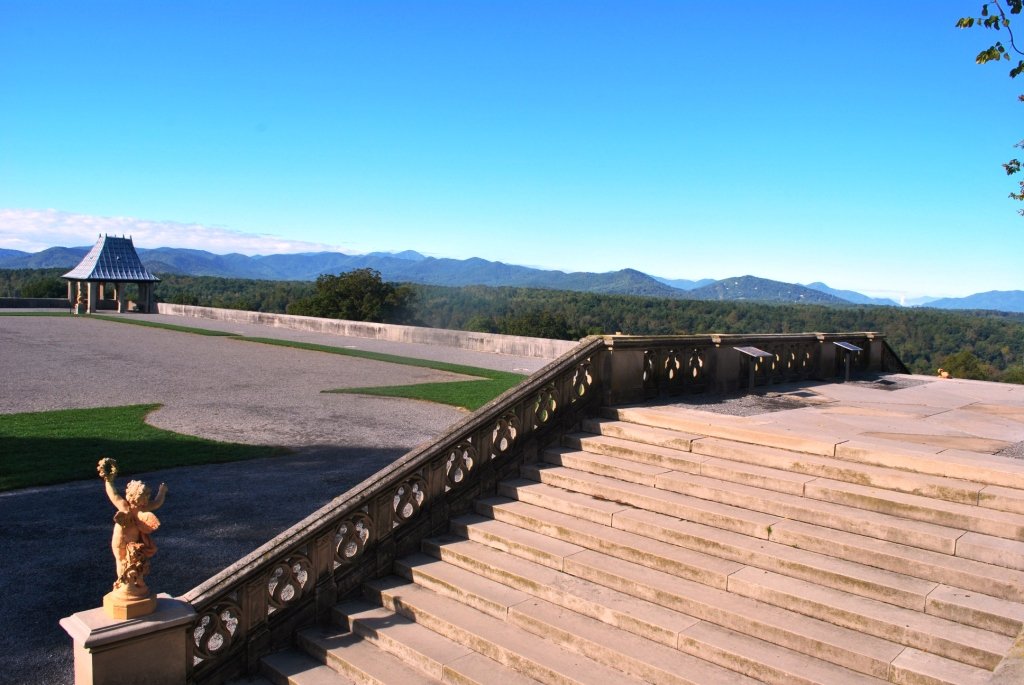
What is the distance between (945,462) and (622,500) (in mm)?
2725

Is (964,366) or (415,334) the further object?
(964,366)

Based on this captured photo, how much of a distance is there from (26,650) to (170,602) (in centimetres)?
134

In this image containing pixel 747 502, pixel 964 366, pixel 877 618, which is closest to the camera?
pixel 877 618

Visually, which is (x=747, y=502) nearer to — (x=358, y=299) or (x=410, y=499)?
(x=410, y=499)

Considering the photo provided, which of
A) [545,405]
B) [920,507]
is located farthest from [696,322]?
[920,507]

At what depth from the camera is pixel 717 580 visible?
18.3ft

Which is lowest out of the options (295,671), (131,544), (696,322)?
(295,671)

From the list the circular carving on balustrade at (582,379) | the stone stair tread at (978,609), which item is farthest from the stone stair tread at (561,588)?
the circular carving on balustrade at (582,379)

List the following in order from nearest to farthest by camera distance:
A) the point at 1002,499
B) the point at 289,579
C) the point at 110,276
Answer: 1. the point at 1002,499
2. the point at 289,579
3. the point at 110,276

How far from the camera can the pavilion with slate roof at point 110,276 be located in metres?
58.4

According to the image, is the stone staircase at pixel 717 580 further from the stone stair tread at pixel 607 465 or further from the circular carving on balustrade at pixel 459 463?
the circular carving on balustrade at pixel 459 463

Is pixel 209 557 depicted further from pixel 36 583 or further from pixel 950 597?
pixel 950 597

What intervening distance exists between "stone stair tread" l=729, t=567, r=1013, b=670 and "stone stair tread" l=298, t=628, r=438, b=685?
242 cm

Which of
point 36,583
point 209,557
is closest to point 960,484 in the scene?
point 209,557
